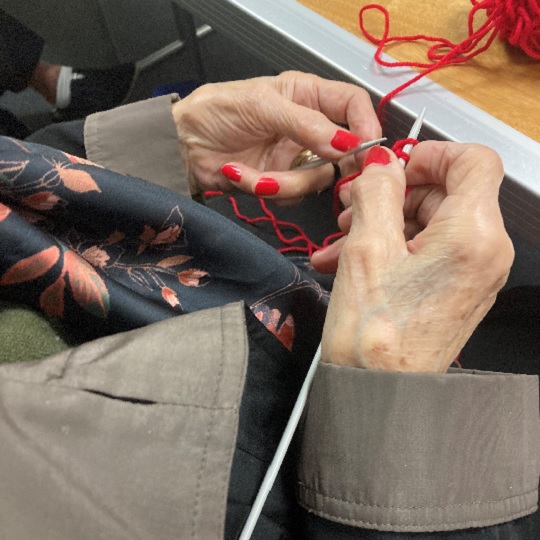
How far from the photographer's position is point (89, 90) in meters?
1.40

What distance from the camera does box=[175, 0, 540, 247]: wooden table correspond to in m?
0.53

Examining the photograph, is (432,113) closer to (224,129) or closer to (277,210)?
(224,129)

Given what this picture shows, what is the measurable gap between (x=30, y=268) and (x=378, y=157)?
1.03ft

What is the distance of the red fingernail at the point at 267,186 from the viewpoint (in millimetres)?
638

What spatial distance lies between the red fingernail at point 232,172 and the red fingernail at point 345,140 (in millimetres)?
Answer: 133

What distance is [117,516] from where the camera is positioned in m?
0.31

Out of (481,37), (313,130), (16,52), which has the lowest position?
(16,52)

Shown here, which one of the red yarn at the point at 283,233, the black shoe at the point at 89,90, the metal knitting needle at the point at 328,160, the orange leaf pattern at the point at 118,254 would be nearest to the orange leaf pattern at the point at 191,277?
the orange leaf pattern at the point at 118,254

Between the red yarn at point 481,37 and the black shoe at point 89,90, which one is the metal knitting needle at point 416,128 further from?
the black shoe at point 89,90

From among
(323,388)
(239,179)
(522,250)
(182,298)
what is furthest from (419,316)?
(522,250)

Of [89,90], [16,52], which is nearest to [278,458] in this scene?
[16,52]

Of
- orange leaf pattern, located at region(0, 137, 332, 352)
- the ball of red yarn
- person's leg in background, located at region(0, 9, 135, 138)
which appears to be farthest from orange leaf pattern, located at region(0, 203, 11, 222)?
person's leg in background, located at region(0, 9, 135, 138)

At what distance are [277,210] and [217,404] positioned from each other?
563mm

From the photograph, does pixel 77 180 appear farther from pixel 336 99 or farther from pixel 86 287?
A: pixel 336 99
